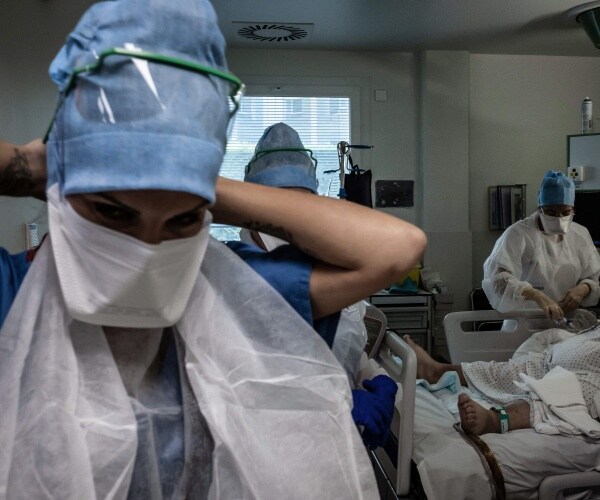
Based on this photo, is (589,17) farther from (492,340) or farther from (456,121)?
(492,340)

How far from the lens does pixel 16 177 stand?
703 mm

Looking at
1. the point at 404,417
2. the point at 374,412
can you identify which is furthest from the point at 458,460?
the point at 374,412

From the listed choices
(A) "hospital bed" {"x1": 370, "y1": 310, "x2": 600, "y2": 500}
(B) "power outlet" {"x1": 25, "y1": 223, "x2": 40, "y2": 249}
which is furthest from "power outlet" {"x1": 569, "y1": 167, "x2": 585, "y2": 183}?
(B) "power outlet" {"x1": 25, "y1": 223, "x2": 40, "y2": 249}

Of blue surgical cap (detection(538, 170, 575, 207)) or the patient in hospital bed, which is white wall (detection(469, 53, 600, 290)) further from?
the patient in hospital bed

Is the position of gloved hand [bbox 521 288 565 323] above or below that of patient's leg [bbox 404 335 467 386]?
above

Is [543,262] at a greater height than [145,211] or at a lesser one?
lesser

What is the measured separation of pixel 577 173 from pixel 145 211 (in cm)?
428

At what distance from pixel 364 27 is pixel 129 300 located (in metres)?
A: 3.80

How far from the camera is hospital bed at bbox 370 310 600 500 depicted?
181 centimetres

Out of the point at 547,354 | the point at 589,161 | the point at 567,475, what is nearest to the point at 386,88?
the point at 589,161

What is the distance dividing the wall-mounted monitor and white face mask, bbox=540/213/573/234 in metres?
1.17

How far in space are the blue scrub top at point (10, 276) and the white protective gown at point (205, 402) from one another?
0.07m

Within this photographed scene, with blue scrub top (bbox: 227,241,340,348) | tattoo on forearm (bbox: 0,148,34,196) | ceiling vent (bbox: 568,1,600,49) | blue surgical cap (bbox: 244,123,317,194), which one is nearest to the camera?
tattoo on forearm (bbox: 0,148,34,196)

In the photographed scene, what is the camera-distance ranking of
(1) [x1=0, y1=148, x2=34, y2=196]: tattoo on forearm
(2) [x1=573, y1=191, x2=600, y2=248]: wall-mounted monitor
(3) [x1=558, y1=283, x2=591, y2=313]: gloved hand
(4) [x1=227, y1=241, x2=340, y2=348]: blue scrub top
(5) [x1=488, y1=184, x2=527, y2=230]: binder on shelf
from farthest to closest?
(5) [x1=488, y1=184, x2=527, y2=230]: binder on shelf < (2) [x1=573, y1=191, x2=600, y2=248]: wall-mounted monitor < (3) [x1=558, y1=283, x2=591, y2=313]: gloved hand < (4) [x1=227, y1=241, x2=340, y2=348]: blue scrub top < (1) [x1=0, y1=148, x2=34, y2=196]: tattoo on forearm
